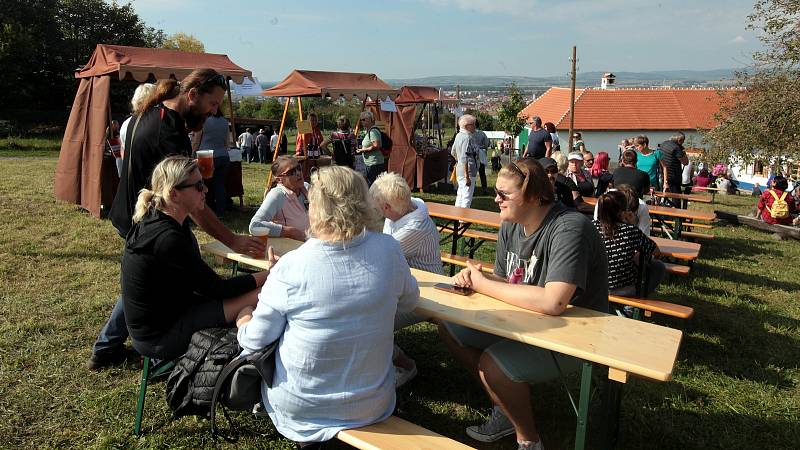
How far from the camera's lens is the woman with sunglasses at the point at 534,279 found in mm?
2377

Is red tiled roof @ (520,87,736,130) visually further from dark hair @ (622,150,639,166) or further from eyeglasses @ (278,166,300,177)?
eyeglasses @ (278,166,300,177)

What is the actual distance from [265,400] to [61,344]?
2283mm

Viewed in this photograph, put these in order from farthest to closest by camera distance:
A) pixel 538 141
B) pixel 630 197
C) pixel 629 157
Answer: pixel 538 141, pixel 629 157, pixel 630 197

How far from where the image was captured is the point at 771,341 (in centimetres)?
434

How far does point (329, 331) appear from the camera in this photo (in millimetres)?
1973

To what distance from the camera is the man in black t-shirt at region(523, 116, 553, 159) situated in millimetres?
10383

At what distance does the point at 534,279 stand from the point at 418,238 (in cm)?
86

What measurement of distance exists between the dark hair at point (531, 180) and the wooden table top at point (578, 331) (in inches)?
19.2

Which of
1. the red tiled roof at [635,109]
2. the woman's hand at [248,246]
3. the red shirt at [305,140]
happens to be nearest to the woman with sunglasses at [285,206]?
the woman's hand at [248,246]

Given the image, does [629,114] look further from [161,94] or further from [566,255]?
[566,255]

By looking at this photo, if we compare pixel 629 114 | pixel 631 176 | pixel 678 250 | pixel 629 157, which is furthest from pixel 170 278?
pixel 629 114

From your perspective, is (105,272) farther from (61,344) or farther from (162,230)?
(162,230)

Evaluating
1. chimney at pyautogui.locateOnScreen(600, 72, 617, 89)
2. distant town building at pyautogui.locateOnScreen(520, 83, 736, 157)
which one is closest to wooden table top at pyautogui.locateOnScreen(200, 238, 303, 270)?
distant town building at pyautogui.locateOnScreen(520, 83, 736, 157)

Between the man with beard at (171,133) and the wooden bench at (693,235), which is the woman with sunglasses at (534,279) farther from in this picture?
the wooden bench at (693,235)
